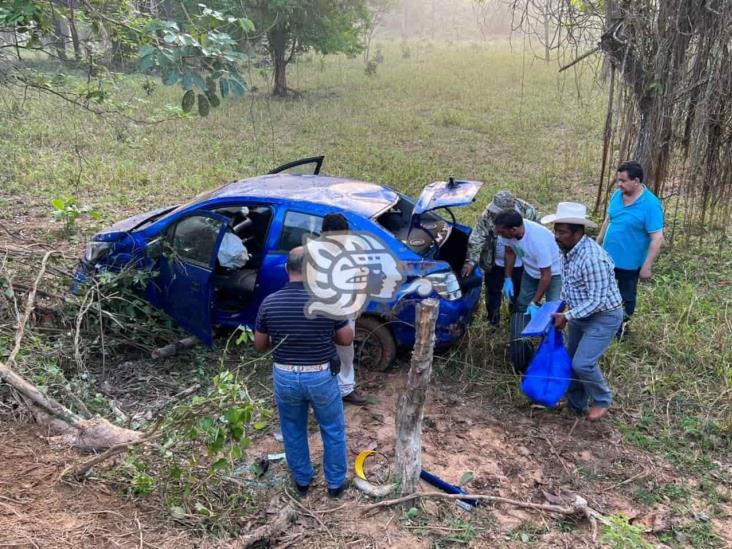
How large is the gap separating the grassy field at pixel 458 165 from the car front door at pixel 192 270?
1971mm

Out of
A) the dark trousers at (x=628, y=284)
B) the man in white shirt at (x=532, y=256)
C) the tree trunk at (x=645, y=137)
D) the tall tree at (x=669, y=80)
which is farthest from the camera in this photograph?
the tree trunk at (x=645, y=137)

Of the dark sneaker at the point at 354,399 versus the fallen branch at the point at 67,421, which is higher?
the fallen branch at the point at 67,421

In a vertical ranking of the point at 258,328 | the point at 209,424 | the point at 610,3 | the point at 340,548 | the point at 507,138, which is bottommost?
the point at 340,548

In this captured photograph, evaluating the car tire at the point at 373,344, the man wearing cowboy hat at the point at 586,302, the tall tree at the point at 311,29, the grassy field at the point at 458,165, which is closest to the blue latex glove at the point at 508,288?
the grassy field at the point at 458,165

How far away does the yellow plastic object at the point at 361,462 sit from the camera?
3484mm

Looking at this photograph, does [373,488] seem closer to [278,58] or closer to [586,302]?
[586,302]

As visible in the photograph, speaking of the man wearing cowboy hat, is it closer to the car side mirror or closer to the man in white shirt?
the man in white shirt

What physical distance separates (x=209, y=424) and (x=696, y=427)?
10.9 feet

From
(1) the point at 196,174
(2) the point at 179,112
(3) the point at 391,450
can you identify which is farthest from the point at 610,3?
(1) the point at 196,174

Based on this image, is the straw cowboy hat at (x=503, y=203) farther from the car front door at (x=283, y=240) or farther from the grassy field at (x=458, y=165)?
the car front door at (x=283, y=240)

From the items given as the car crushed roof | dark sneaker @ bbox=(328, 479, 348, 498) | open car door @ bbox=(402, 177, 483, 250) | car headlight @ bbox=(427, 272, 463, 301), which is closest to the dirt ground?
dark sneaker @ bbox=(328, 479, 348, 498)

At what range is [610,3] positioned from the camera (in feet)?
19.5

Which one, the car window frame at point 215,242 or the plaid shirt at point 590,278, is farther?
the car window frame at point 215,242

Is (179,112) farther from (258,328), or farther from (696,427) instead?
(696,427)
